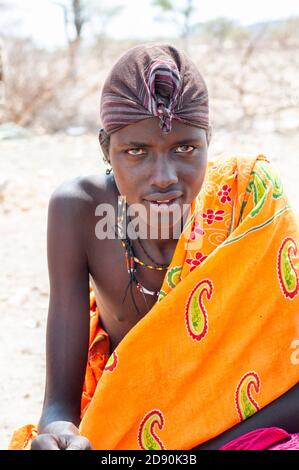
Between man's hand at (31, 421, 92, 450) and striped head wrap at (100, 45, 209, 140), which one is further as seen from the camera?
striped head wrap at (100, 45, 209, 140)

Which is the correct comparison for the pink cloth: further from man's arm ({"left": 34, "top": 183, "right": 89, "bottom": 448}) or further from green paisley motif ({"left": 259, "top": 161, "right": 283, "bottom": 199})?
green paisley motif ({"left": 259, "top": 161, "right": 283, "bottom": 199})

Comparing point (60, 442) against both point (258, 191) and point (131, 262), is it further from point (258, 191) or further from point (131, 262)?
point (258, 191)

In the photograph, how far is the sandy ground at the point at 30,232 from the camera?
257 centimetres

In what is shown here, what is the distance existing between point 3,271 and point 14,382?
1225 mm

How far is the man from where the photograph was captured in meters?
1.56

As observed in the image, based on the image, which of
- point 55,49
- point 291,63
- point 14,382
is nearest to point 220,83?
point 291,63

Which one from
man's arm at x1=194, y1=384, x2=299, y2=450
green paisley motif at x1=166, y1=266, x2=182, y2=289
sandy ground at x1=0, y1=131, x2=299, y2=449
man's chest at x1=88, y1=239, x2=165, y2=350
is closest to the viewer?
man's arm at x1=194, y1=384, x2=299, y2=450

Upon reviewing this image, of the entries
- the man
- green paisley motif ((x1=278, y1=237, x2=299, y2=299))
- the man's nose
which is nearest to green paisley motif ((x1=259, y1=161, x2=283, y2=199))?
the man

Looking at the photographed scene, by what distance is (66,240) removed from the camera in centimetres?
178

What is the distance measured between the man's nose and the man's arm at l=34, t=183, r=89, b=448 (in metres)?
0.34

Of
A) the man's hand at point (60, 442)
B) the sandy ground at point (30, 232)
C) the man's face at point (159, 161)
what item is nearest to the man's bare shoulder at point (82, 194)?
the man's face at point (159, 161)

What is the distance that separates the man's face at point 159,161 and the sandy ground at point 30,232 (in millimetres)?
1150

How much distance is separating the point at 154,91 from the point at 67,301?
629mm

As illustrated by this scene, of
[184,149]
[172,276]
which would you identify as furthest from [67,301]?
[184,149]
